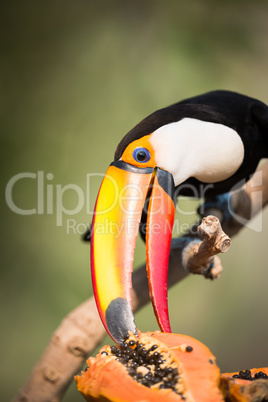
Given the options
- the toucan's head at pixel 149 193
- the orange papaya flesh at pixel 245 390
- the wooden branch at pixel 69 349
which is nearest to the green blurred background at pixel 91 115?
the wooden branch at pixel 69 349

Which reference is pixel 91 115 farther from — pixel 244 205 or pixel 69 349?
pixel 69 349

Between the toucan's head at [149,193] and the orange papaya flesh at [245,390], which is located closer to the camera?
the orange papaya flesh at [245,390]

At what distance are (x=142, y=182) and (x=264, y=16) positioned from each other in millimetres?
1493

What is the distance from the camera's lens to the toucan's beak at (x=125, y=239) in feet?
2.68

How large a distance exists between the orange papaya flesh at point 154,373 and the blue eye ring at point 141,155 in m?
0.41

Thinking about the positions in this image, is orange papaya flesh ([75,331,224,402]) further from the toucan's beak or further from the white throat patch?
the white throat patch

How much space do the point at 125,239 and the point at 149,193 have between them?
0.47 ft

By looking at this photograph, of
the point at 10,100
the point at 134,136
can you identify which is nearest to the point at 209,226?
the point at 134,136

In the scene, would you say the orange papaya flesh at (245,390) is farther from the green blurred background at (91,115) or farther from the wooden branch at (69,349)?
the green blurred background at (91,115)

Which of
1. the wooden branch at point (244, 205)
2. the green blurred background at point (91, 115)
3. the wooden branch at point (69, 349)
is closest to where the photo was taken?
the wooden branch at point (69, 349)

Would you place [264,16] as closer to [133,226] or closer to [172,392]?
[133,226]

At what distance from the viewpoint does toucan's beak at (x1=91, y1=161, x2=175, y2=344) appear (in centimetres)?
82

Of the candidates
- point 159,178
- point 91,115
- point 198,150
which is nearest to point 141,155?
point 159,178

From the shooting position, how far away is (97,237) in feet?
2.91
